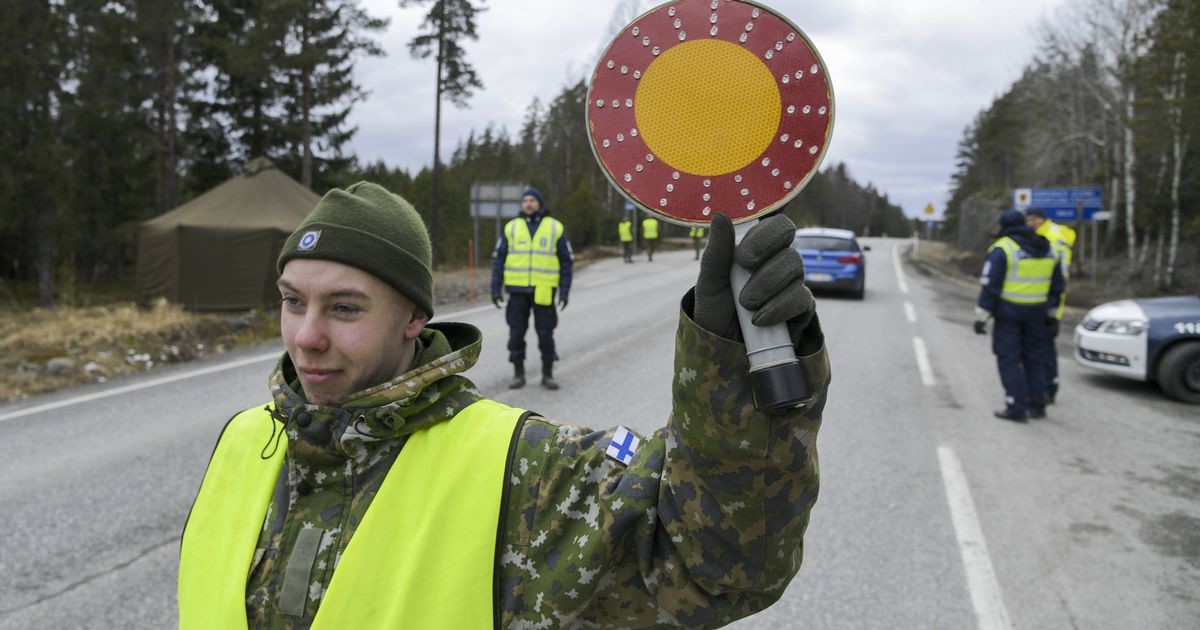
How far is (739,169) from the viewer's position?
1.45m

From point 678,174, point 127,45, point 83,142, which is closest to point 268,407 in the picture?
point 678,174

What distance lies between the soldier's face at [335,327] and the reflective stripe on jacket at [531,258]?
21.8 ft

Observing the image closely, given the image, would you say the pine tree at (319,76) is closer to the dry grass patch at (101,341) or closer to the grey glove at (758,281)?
the dry grass patch at (101,341)

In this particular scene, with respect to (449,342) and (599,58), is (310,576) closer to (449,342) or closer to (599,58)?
(449,342)

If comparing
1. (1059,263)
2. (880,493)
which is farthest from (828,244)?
(880,493)

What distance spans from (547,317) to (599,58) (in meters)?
6.93

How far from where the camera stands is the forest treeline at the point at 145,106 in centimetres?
1911

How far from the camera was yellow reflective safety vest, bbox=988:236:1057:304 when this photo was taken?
24.3 feet

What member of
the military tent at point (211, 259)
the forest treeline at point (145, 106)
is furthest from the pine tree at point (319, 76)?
the military tent at point (211, 259)

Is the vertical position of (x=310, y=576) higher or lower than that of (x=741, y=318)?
lower

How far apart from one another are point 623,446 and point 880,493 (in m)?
4.31

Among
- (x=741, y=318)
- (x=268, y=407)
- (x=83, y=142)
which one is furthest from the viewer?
(x=83, y=142)

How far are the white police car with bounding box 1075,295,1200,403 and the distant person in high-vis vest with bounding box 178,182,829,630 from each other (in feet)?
30.5

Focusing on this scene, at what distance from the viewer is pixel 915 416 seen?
748cm
